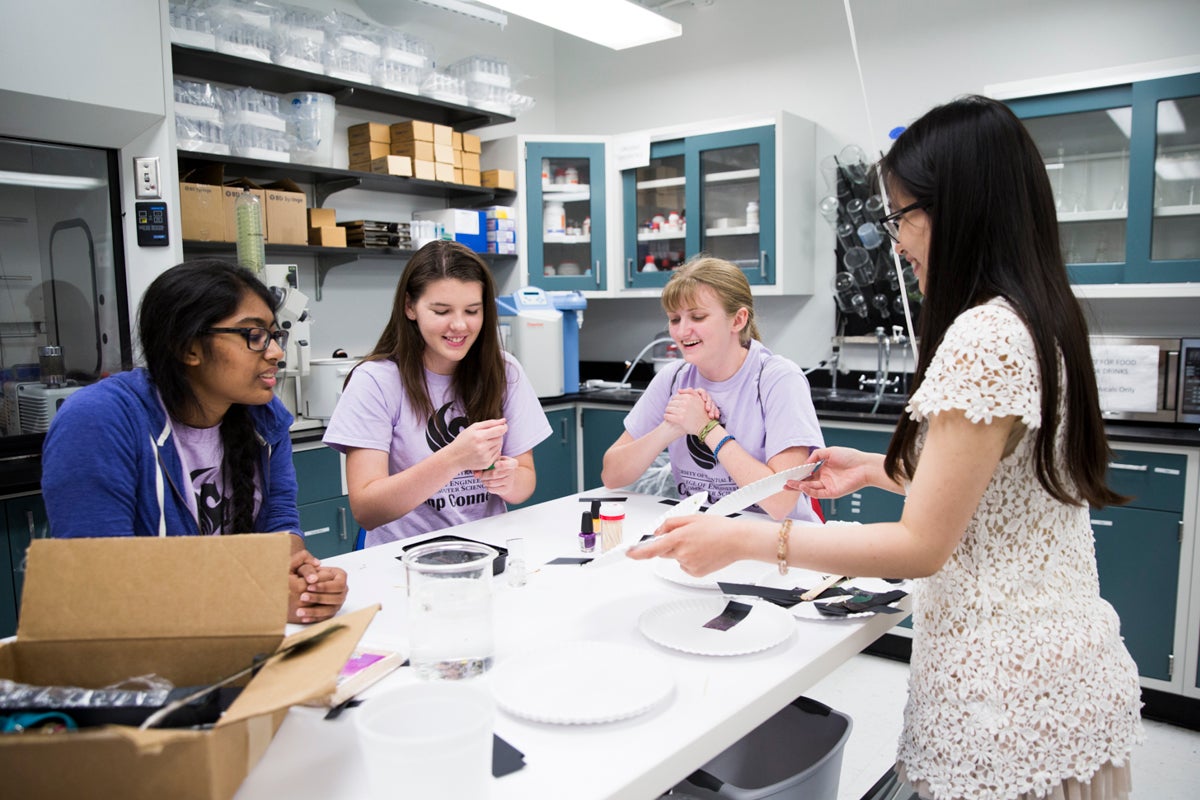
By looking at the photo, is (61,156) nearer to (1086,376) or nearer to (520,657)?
(520,657)

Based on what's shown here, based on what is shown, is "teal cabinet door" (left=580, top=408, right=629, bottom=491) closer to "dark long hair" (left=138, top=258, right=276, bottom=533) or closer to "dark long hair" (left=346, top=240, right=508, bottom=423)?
"dark long hair" (left=346, top=240, right=508, bottom=423)

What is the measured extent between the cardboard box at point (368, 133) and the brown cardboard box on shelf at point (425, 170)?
173mm

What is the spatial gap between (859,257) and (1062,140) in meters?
0.92

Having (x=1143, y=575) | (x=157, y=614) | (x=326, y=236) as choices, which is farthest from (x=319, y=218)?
(x=1143, y=575)

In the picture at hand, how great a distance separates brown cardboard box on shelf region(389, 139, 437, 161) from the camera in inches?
148

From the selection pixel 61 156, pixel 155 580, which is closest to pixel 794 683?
pixel 155 580

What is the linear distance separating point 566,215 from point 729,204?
2.95 feet

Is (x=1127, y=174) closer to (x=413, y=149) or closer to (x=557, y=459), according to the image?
(x=557, y=459)

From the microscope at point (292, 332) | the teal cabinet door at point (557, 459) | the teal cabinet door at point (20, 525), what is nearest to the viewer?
the teal cabinet door at point (20, 525)

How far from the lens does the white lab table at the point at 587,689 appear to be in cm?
83

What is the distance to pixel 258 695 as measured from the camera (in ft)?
2.47

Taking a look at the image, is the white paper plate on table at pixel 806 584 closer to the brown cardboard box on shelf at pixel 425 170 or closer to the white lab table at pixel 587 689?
the white lab table at pixel 587 689

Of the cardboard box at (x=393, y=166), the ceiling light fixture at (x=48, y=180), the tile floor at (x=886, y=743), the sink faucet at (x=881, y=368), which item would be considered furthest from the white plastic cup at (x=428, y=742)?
the cardboard box at (x=393, y=166)

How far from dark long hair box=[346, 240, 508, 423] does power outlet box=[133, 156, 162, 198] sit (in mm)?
1073
